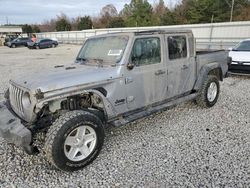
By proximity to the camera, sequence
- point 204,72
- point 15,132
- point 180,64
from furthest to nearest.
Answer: point 204,72, point 180,64, point 15,132

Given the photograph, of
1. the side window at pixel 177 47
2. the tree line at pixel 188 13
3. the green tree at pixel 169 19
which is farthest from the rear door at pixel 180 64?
the green tree at pixel 169 19

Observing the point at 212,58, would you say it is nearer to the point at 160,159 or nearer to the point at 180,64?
the point at 180,64

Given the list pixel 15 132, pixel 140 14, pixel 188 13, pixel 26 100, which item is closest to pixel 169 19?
pixel 188 13

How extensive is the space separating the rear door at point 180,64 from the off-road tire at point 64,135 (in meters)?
1.98

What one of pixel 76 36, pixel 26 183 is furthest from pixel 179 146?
pixel 76 36

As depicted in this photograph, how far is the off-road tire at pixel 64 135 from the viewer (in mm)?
3361

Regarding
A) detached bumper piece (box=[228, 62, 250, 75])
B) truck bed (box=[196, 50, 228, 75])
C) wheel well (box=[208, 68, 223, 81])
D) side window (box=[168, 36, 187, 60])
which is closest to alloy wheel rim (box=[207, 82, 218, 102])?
wheel well (box=[208, 68, 223, 81])

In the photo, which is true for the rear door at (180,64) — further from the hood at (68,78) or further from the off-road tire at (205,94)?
the hood at (68,78)

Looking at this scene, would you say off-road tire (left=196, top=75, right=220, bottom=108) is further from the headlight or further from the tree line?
the tree line

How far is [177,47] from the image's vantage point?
204 inches

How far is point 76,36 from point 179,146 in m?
45.0

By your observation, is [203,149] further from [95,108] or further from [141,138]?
[95,108]

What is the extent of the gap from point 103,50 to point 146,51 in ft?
2.51

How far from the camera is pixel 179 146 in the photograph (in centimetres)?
430
